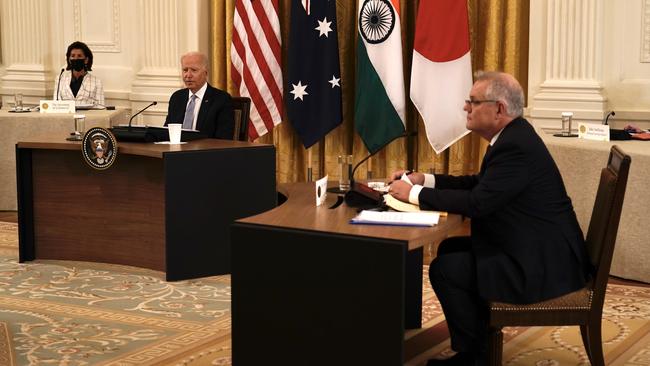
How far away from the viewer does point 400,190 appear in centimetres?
432

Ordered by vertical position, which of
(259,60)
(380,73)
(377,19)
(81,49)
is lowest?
(380,73)

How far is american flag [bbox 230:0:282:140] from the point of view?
899cm

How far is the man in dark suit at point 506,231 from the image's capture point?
402 centimetres

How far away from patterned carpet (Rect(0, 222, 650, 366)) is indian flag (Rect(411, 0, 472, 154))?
7.53ft

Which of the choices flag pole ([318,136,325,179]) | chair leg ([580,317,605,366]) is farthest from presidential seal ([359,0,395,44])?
chair leg ([580,317,605,366])

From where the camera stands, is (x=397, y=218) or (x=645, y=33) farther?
(x=645, y=33)

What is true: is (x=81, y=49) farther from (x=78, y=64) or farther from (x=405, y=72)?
(x=405, y=72)

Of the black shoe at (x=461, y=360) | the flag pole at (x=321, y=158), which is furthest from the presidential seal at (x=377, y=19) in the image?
the black shoe at (x=461, y=360)

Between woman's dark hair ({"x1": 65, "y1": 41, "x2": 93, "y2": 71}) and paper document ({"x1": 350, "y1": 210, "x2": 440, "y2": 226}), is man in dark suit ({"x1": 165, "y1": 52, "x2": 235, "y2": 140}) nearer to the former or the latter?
woman's dark hair ({"x1": 65, "y1": 41, "x2": 93, "y2": 71})

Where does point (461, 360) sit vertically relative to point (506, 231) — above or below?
below

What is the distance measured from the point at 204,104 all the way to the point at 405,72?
234 centimetres

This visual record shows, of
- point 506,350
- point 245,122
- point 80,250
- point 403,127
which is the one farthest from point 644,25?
point 80,250

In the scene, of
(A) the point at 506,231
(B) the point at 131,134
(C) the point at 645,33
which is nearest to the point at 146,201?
(B) the point at 131,134

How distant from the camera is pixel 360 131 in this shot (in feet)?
28.4
